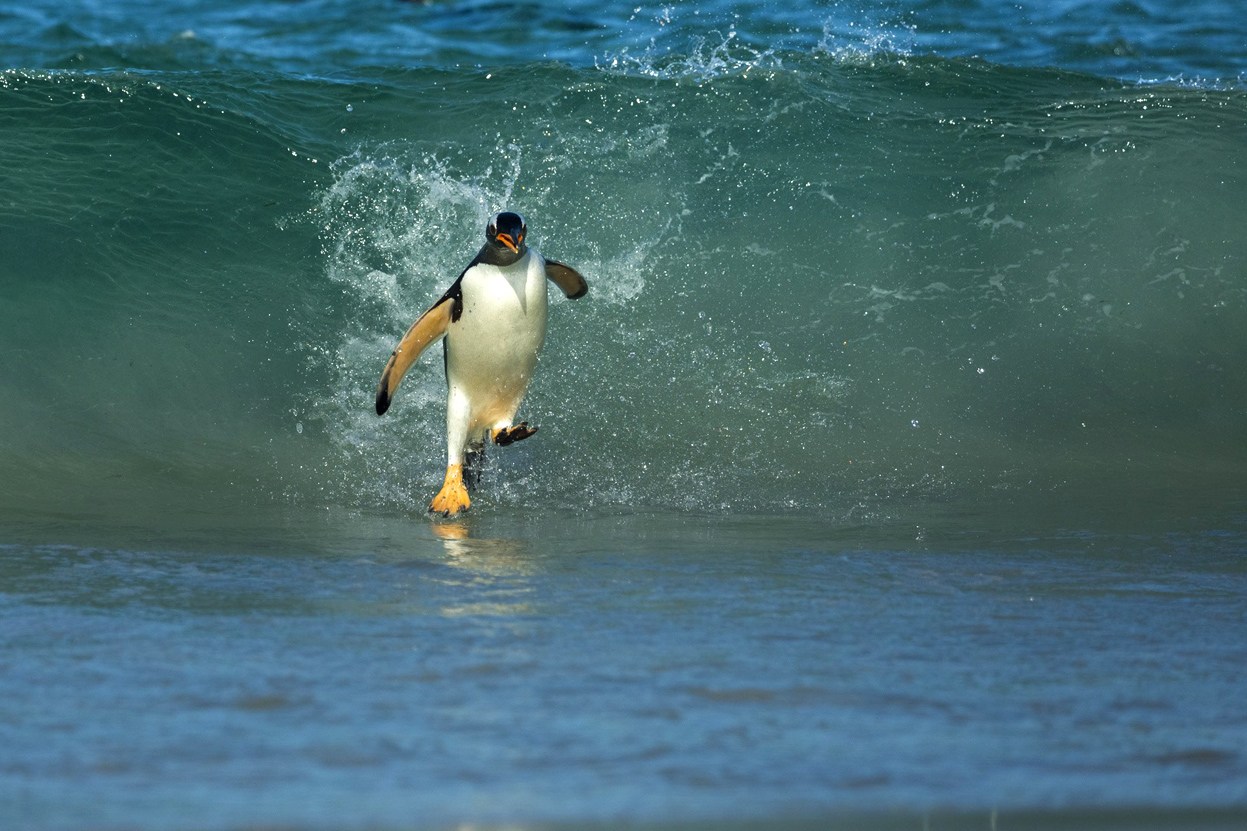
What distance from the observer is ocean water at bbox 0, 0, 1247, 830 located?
3.06m

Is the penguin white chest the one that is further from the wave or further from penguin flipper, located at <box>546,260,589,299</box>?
the wave

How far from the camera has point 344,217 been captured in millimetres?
10430

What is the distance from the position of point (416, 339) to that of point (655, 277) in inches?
137

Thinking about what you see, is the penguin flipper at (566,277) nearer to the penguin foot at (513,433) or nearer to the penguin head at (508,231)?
the penguin head at (508,231)

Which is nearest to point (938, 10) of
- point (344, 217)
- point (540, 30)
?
point (540, 30)

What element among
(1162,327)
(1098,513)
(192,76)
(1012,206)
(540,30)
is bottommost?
(1098,513)

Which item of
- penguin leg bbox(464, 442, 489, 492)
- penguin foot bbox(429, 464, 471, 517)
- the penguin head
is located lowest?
penguin foot bbox(429, 464, 471, 517)

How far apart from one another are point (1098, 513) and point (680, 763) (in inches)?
153

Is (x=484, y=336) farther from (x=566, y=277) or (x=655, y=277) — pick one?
(x=655, y=277)

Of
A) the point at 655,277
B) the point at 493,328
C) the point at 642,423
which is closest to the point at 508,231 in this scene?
the point at 493,328

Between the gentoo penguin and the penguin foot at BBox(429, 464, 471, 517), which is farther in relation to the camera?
the gentoo penguin

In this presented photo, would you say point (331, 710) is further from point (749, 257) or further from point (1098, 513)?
point (749, 257)

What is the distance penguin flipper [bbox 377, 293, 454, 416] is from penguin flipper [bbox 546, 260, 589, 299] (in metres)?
0.54

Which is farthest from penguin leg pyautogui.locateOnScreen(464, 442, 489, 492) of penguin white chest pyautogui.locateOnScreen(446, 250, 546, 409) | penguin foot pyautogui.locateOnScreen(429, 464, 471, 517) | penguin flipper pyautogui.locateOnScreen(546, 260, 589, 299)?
penguin flipper pyautogui.locateOnScreen(546, 260, 589, 299)
